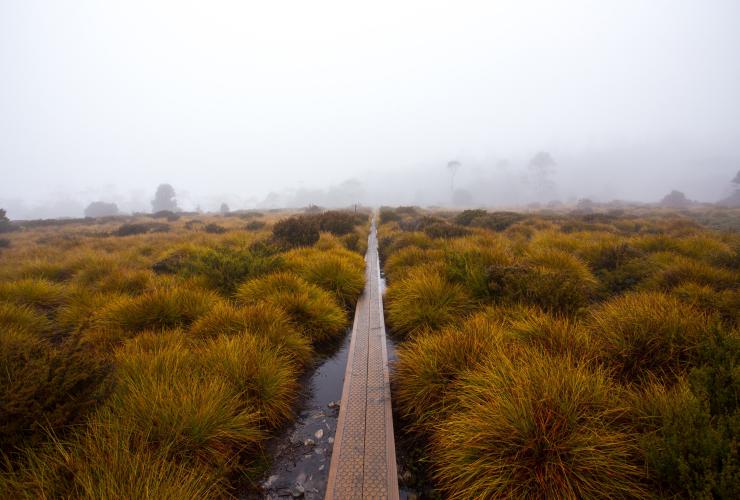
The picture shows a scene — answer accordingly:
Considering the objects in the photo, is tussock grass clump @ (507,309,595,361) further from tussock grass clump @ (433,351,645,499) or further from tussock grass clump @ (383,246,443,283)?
Result: tussock grass clump @ (383,246,443,283)

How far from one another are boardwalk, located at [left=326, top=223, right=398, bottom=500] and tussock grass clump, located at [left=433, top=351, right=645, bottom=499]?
2.08 ft

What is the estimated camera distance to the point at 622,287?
8.08 metres

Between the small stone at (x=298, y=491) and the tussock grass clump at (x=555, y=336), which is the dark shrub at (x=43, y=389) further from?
the tussock grass clump at (x=555, y=336)

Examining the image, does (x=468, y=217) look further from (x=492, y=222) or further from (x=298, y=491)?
(x=298, y=491)

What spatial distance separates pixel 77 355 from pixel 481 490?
4.49 meters

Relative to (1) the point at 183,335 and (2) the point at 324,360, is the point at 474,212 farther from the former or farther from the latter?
(1) the point at 183,335

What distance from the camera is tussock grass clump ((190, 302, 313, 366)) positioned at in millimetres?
5281

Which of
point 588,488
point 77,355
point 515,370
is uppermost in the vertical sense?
point 77,355

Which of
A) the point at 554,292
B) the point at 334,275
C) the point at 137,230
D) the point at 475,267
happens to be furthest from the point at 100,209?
the point at 554,292

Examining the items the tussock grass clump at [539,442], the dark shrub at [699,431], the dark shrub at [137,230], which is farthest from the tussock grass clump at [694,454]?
the dark shrub at [137,230]

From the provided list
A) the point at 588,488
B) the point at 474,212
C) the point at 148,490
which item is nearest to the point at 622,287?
the point at 588,488

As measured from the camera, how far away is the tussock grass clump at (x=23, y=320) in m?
5.77

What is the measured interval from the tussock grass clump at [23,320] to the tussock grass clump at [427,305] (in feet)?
24.3

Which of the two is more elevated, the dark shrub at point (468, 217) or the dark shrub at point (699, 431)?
the dark shrub at point (468, 217)
